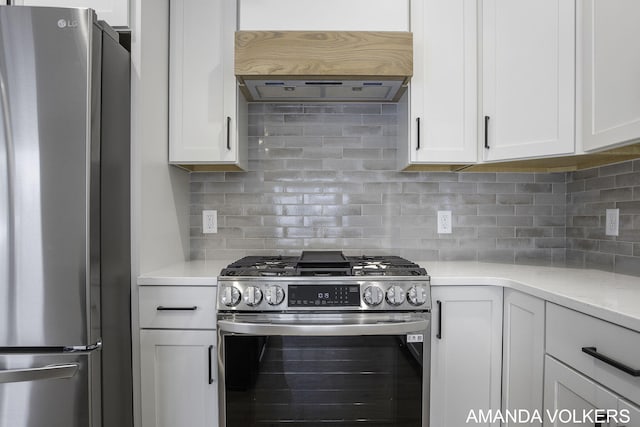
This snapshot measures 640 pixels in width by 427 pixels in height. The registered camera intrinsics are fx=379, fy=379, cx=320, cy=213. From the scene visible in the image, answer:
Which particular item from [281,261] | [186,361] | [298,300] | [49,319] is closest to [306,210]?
[281,261]

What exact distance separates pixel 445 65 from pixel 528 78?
376 mm

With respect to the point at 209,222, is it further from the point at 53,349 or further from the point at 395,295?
the point at 395,295

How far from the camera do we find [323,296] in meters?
1.53

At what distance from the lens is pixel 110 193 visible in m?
1.43

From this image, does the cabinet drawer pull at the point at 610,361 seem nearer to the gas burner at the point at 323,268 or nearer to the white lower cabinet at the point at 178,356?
the gas burner at the point at 323,268

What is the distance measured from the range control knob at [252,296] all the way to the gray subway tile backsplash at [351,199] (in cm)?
65

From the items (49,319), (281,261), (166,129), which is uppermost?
(166,129)

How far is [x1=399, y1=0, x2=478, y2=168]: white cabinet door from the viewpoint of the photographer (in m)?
1.83

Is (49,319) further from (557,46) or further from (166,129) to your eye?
(557,46)

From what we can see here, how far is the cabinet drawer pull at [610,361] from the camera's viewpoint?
2.95 ft

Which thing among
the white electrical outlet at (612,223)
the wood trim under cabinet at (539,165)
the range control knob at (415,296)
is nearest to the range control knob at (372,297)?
the range control knob at (415,296)

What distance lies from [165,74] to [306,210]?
1.00 m

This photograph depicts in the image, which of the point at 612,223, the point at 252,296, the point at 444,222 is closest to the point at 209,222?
the point at 252,296

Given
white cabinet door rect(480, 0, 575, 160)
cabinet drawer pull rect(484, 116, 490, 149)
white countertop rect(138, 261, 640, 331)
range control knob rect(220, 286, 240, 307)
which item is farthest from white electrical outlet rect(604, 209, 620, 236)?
range control knob rect(220, 286, 240, 307)
